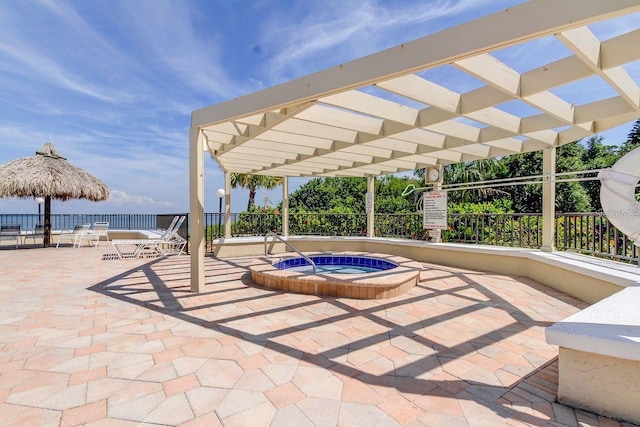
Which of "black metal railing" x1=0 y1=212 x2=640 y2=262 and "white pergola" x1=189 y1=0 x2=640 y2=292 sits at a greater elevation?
"white pergola" x1=189 y1=0 x2=640 y2=292

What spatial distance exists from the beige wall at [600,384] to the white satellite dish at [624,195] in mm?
2406

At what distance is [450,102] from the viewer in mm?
4191

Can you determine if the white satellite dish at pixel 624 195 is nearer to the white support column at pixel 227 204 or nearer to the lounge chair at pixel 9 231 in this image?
the white support column at pixel 227 204

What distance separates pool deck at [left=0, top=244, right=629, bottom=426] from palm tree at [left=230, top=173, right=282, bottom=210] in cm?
1560

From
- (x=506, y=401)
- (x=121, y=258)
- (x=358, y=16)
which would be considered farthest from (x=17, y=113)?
(x=506, y=401)

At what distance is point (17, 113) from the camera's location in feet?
46.0

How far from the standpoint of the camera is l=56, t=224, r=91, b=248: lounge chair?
11.8m

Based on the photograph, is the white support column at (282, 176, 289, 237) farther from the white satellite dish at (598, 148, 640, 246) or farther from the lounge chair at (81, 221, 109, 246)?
the white satellite dish at (598, 148, 640, 246)

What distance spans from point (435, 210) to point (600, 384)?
6073mm

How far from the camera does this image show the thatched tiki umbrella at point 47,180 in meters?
10.7

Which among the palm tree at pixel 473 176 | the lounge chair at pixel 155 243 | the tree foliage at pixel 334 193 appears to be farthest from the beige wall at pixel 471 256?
the palm tree at pixel 473 176

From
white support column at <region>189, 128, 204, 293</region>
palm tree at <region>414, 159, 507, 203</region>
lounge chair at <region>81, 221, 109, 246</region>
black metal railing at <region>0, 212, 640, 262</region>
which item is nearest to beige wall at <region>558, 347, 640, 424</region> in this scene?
black metal railing at <region>0, 212, 640, 262</region>

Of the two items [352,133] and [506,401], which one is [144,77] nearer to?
[352,133]

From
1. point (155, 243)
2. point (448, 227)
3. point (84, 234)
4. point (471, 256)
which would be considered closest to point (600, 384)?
point (471, 256)
